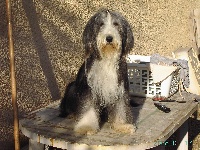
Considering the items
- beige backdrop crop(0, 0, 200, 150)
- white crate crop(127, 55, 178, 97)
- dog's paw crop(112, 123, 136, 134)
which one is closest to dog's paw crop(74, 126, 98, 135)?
dog's paw crop(112, 123, 136, 134)

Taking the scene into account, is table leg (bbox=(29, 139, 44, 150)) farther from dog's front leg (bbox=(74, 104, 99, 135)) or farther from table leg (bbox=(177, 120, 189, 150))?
table leg (bbox=(177, 120, 189, 150))

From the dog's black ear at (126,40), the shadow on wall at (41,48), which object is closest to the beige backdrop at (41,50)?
the shadow on wall at (41,48)

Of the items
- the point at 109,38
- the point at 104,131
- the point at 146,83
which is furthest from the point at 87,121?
the point at 146,83

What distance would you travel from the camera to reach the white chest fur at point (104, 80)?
3166 mm

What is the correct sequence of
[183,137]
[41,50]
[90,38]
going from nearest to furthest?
[90,38], [183,137], [41,50]

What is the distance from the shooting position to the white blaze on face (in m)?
3.05

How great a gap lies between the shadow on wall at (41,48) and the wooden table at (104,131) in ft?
2.31

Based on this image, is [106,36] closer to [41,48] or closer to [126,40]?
[126,40]

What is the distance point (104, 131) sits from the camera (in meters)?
3.29

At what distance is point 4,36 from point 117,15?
54.9 inches

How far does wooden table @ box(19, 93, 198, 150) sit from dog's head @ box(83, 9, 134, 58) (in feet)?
2.35

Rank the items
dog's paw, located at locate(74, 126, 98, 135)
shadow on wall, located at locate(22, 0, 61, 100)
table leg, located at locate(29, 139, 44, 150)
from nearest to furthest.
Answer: dog's paw, located at locate(74, 126, 98, 135) < table leg, located at locate(29, 139, 44, 150) < shadow on wall, located at locate(22, 0, 61, 100)

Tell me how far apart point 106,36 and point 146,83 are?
177cm

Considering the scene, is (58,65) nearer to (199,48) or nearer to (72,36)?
(72,36)
